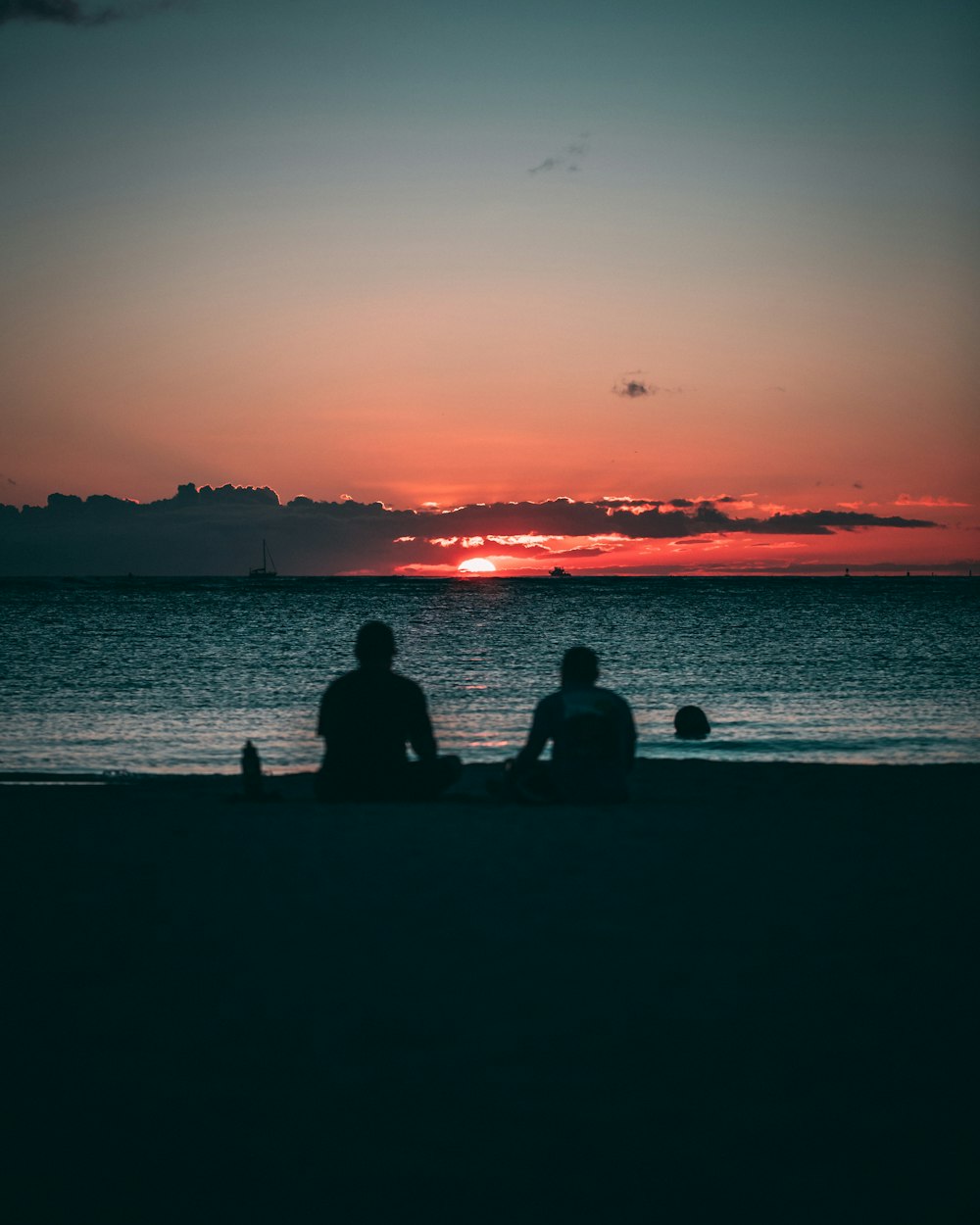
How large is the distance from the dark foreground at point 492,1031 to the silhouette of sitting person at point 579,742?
1.67 meters

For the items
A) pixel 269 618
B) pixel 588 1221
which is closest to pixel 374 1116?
pixel 588 1221

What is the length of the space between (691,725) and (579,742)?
12549mm

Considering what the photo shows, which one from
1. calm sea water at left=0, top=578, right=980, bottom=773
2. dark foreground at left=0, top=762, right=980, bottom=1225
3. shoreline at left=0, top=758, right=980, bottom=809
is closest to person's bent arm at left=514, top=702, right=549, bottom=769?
dark foreground at left=0, top=762, right=980, bottom=1225

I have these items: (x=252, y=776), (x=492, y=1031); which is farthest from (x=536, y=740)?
(x=492, y=1031)

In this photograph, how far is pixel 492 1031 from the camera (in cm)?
386

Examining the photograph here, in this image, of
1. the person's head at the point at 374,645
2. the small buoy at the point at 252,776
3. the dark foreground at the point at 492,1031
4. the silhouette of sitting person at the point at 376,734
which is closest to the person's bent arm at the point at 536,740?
the silhouette of sitting person at the point at 376,734

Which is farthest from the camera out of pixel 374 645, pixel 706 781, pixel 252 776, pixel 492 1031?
pixel 706 781

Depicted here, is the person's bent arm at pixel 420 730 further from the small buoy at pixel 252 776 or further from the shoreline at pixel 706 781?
the small buoy at pixel 252 776

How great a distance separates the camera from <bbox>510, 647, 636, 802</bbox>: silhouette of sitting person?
27.7 feet

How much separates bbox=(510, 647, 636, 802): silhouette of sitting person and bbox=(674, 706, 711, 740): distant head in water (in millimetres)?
11920

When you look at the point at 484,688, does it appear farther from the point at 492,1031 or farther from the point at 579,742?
the point at 492,1031

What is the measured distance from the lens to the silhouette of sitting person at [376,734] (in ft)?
27.9

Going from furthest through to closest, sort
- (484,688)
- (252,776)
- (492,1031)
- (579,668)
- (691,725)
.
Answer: (484,688) < (691,725) < (252,776) < (579,668) < (492,1031)

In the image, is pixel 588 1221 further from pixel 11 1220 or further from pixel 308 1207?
pixel 11 1220
